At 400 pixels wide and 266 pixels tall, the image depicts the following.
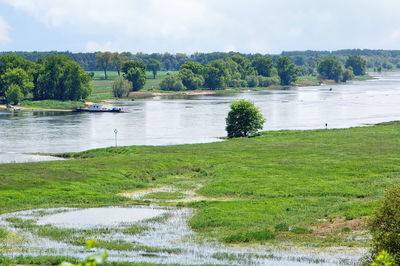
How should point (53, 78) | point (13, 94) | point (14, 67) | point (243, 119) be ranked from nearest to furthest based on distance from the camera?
point (243, 119)
point (13, 94)
point (53, 78)
point (14, 67)

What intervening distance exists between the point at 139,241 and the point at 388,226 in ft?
44.8

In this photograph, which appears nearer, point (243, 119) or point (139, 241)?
point (139, 241)

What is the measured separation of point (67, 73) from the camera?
185125mm

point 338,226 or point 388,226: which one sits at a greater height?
point 388,226

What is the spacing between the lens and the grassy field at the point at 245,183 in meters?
35.7

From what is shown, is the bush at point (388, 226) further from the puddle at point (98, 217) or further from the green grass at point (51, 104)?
the green grass at point (51, 104)

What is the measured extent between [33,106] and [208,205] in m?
138

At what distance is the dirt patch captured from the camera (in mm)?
33594

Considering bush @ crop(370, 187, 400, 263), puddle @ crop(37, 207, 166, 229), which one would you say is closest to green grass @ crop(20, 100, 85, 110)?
puddle @ crop(37, 207, 166, 229)

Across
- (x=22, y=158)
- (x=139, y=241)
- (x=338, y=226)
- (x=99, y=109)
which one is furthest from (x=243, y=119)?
(x=99, y=109)

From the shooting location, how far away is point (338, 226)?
3459 centimetres

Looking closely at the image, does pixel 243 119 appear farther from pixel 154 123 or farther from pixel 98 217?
pixel 98 217

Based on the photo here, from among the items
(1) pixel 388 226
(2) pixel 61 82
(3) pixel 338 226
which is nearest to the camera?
(1) pixel 388 226

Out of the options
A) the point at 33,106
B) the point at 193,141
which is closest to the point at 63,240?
the point at 193,141
